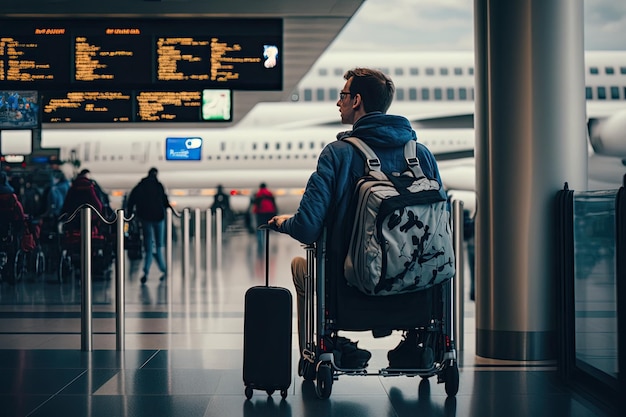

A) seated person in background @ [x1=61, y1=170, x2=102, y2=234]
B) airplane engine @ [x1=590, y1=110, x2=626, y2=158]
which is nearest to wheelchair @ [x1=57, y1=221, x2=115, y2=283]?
seated person in background @ [x1=61, y1=170, x2=102, y2=234]

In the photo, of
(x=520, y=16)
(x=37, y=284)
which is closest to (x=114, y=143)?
(x=37, y=284)

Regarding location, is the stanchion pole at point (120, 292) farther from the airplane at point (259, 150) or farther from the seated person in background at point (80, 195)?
the airplane at point (259, 150)

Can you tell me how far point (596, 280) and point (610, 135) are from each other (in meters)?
26.7

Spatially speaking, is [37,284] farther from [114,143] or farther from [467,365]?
[114,143]

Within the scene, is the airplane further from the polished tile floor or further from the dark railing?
the dark railing

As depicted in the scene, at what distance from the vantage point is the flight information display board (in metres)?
8.52

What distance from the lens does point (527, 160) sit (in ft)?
17.1

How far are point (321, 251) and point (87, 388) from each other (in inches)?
54.2

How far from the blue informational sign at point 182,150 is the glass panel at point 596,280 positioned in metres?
25.7

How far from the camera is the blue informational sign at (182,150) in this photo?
29859mm

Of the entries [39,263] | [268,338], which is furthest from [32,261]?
[268,338]

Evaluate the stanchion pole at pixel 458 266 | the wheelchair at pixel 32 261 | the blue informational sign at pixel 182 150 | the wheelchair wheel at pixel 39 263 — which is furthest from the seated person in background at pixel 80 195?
the blue informational sign at pixel 182 150

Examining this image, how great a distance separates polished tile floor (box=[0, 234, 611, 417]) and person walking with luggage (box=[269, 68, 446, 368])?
1.26 feet

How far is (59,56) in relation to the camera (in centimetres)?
854
